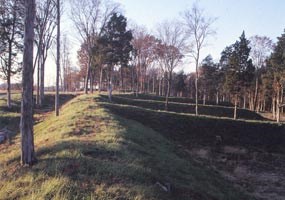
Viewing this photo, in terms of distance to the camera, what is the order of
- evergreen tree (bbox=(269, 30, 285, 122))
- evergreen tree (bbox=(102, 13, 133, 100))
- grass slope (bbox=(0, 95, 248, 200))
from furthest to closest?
evergreen tree (bbox=(269, 30, 285, 122)), evergreen tree (bbox=(102, 13, 133, 100)), grass slope (bbox=(0, 95, 248, 200))

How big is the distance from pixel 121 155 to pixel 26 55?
3.60 metres

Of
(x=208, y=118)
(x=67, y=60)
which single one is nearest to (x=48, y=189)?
(x=208, y=118)

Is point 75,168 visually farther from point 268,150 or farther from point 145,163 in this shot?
point 268,150

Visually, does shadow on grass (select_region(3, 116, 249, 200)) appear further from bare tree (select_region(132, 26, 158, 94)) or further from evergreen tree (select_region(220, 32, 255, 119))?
bare tree (select_region(132, 26, 158, 94))

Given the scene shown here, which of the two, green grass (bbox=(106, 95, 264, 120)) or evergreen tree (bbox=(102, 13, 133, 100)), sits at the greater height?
evergreen tree (bbox=(102, 13, 133, 100))

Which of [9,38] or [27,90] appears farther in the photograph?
[9,38]

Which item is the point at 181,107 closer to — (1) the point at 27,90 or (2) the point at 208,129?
(2) the point at 208,129

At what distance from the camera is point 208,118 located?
→ 26875 mm

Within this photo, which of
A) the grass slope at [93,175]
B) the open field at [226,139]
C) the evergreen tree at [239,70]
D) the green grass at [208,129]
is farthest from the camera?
the evergreen tree at [239,70]

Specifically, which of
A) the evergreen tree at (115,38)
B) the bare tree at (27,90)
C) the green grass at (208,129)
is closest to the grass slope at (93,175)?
the bare tree at (27,90)

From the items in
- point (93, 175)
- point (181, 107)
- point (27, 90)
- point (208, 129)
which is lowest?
point (208, 129)

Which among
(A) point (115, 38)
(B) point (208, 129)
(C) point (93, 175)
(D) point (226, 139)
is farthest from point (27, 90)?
(A) point (115, 38)

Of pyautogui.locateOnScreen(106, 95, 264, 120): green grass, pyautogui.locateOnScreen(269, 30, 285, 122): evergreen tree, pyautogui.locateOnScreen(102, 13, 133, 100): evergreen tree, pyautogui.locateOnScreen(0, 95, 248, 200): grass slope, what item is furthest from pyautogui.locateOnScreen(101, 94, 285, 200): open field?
pyautogui.locateOnScreen(269, 30, 285, 122): evergreen tree

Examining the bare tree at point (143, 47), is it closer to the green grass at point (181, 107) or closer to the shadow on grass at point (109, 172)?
the green grass at point (181, 107)
